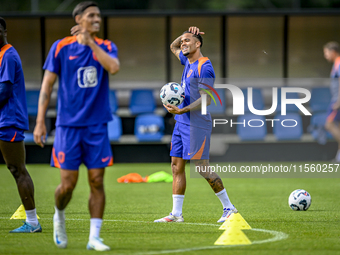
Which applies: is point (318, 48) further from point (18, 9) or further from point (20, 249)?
point (18, 9)

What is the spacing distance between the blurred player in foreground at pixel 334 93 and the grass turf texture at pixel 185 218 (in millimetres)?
3625

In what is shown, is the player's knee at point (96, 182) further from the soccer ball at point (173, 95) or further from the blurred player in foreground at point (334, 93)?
the blurred player in foreground at point (334, 93)

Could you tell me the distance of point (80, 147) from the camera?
5320mm

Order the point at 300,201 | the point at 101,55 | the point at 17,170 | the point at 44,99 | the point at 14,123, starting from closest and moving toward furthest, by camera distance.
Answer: the point at 101,55, the point at 44,99, the point at 14,123, the point at 17,170, the point at 300,201

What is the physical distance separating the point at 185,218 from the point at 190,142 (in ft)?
3.70

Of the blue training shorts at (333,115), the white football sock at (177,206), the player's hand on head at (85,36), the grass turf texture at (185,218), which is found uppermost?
the player's hand on head at (85,36)

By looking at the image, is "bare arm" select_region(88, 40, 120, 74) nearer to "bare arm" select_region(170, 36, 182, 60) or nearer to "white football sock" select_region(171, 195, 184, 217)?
"white football sock" select_region(171, 195, 184, 217)

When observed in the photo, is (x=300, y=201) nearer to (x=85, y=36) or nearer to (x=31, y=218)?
(x=31, y=218)

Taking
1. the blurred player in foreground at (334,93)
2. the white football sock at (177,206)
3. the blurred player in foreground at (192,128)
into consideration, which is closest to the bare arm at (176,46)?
the blurred player in foreground at (192,128)

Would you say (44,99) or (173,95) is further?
(173,95)

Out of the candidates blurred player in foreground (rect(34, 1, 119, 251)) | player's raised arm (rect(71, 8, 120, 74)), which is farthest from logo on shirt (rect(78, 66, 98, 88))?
player's raised arm (rect(71, 8, 120, 74))

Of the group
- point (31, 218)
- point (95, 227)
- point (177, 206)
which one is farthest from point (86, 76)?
point (177, 206)

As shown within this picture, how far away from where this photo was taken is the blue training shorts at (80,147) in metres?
5.27

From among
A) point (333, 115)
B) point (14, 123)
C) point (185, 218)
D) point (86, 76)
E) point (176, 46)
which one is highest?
point (176, 46)
